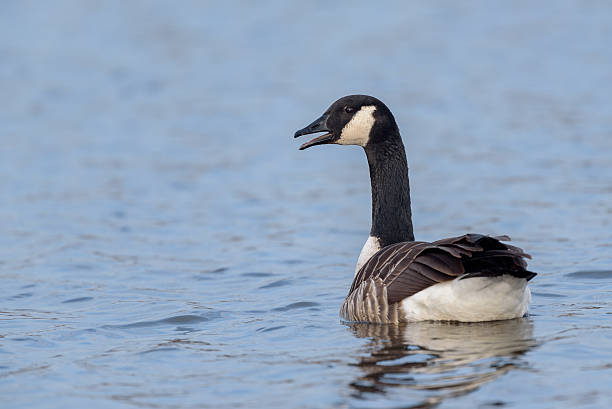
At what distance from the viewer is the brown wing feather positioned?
24.5 ft

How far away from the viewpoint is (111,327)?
912cm

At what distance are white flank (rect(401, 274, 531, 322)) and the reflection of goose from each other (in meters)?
0.09

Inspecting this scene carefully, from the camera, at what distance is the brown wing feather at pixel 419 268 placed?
24.5 ft

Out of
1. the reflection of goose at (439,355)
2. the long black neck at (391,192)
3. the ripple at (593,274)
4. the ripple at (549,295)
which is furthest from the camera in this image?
the ripple at (593,274)

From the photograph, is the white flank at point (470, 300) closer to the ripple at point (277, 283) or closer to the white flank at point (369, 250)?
the white flank at point (369, 250)

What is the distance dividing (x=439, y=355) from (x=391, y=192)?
104 inches

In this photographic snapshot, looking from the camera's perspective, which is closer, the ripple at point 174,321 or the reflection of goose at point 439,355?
the reflection of goose at point 439,355

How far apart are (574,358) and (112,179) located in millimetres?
11288

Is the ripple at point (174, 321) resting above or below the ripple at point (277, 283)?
below

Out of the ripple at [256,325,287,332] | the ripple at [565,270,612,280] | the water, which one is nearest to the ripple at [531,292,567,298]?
the water

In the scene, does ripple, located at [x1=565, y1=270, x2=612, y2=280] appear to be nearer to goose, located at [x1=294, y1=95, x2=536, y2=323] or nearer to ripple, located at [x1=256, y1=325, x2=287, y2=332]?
goose, located at [x1=294, y1=95, x2=536, y2=323]

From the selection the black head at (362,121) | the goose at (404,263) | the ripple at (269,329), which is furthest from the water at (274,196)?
the black head at (362,121)

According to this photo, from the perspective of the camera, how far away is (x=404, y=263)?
7992mm

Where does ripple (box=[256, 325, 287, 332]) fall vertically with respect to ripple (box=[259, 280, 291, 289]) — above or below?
below
